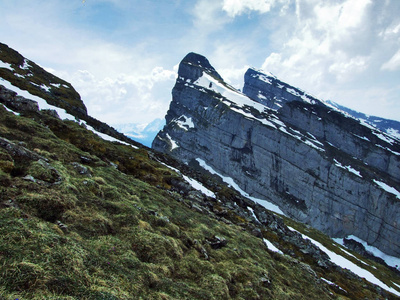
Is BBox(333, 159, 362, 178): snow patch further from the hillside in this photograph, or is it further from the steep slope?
the hillside

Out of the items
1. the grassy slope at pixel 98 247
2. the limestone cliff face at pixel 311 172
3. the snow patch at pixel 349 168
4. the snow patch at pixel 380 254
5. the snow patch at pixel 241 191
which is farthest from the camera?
the snow patch at pixel 241 191

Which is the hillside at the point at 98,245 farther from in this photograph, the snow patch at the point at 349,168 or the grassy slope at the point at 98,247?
the snow patch at the point at 349,168

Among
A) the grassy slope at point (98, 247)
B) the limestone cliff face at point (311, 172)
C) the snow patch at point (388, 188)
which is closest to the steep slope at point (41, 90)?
the grassy slope at point (98, 247)

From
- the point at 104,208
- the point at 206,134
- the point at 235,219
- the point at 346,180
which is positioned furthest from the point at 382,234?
the point at 104,208

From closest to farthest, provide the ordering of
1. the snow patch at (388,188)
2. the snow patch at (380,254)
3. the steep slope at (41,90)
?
the steep slope at (41,90) → the snow patch at (380,254) → the snow patch at (388,188)

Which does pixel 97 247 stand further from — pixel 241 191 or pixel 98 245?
pixel 241 191

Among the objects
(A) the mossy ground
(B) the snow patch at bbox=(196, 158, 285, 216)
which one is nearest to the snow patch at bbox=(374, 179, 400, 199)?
(B) the snow patch at bbox=(196, 158, 285, 216)

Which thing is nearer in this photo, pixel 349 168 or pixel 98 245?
pixel 98 245

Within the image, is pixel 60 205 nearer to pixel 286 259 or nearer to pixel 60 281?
pixel 60 281

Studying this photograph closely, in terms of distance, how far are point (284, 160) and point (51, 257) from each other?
172 meters

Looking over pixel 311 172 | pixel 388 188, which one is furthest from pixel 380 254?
→ pixel 311 172

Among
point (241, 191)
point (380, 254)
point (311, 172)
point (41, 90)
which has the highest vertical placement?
point (311, 172)

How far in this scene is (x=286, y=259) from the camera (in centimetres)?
2719

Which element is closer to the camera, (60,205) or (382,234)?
(60,205)
